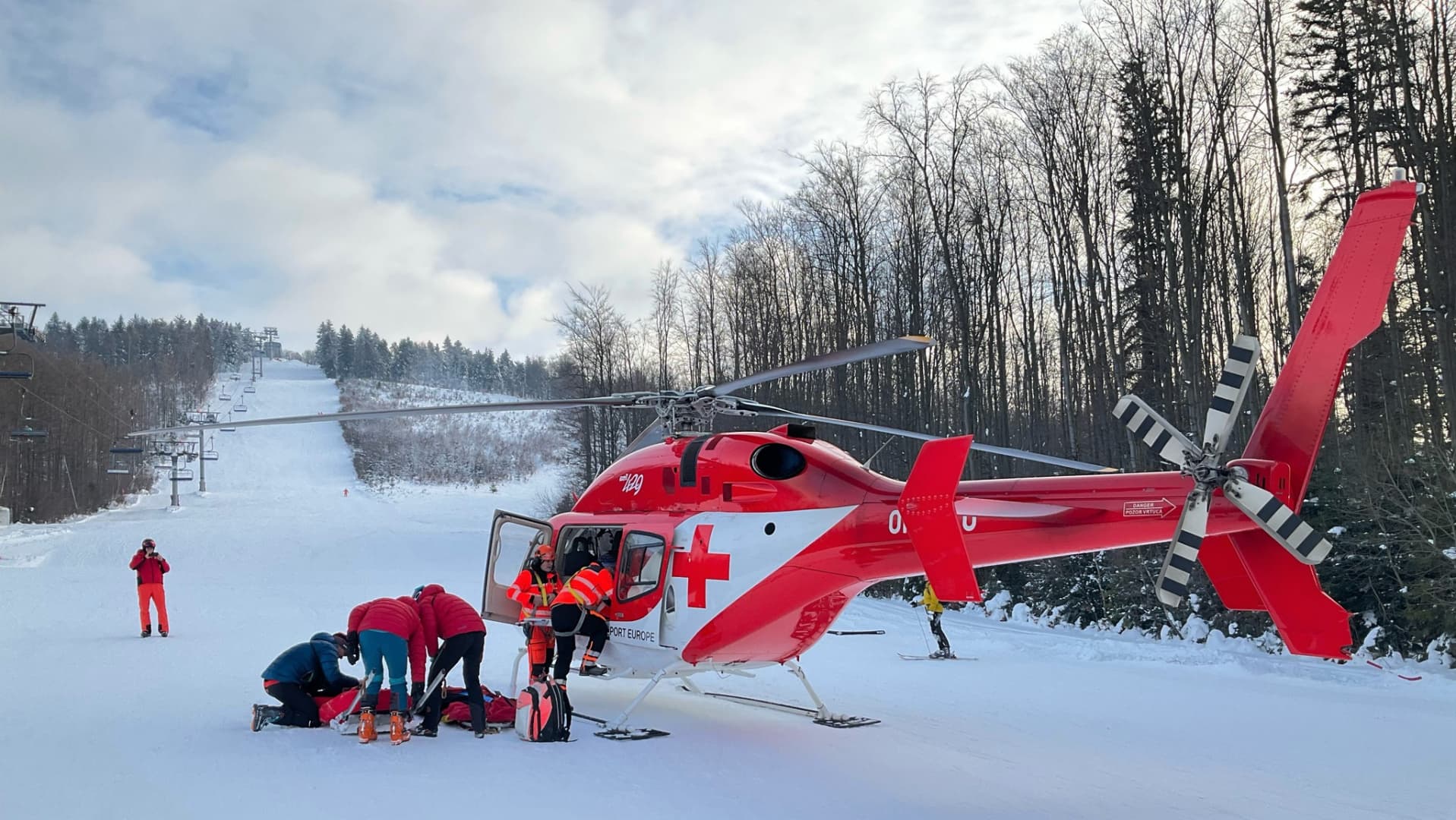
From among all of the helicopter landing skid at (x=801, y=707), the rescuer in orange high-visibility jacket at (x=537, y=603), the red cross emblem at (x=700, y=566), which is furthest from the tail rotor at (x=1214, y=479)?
the rescuer in orange high-visibility jacket at (x=537, y=603)

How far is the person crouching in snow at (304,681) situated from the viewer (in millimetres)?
8141

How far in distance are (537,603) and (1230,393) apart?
6036 millimetres

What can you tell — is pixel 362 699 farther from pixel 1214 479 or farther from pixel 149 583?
pixel 149 583

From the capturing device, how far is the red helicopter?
19.5 ft

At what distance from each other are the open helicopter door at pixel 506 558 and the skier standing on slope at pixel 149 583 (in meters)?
8.12

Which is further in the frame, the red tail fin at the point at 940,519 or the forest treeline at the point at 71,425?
the forest treeline at the point at 71,425

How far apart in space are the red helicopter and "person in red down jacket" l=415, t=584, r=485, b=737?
Answer: 1.20m

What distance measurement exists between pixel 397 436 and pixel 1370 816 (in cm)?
8621

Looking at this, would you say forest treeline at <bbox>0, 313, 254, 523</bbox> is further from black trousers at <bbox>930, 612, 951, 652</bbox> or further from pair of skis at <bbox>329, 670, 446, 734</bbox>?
black trousers at <bbox>930, 612, 951, 652</bbox>

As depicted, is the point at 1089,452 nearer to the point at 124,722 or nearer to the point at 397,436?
the point at 124,722

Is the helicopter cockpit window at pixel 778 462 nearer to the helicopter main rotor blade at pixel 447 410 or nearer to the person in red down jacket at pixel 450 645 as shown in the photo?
the helicopter main rotor blade at pixel 447 410

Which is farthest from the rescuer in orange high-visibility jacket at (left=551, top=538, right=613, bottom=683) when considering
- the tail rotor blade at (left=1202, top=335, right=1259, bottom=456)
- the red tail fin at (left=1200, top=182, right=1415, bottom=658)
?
the tail rotor blade at (left=1202, top=335, right=1259, bottom=456)

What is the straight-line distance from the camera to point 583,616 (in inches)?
333

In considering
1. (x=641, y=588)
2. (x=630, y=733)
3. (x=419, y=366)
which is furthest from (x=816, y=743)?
(x=419, y=366)
